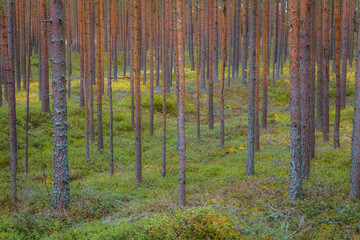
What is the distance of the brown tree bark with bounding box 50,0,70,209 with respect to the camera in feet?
28.1

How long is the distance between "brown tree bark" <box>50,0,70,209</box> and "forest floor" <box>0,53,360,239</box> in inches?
15.1

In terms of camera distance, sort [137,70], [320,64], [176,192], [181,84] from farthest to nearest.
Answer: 1. [320,64]
2. [137,70]
3. [176,192]
4. [181,84]

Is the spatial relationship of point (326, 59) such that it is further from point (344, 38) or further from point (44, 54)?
point (44, 54)

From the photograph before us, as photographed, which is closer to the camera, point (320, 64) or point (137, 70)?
point (137, 70)

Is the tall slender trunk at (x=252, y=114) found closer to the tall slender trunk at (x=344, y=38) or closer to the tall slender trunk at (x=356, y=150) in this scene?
the tall slender trunk at (x=356, y=150)

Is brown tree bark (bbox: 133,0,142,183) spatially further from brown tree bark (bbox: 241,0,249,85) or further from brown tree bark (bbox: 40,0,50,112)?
brown tree bark (bbox: 40,0,50,112)

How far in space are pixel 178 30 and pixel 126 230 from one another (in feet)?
18.3

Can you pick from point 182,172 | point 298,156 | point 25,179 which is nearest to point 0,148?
point 25,179

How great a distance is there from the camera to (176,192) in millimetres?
10719

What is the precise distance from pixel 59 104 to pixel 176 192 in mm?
4996

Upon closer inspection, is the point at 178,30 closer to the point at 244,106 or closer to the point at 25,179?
the point at 25,179

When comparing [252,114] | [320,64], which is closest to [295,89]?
[252,114]

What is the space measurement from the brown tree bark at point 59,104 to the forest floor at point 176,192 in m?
0.38

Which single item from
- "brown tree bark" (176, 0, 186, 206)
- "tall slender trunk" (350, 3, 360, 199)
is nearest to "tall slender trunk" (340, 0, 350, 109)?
"tall slender trunk" (350, 3, 360, 199)
